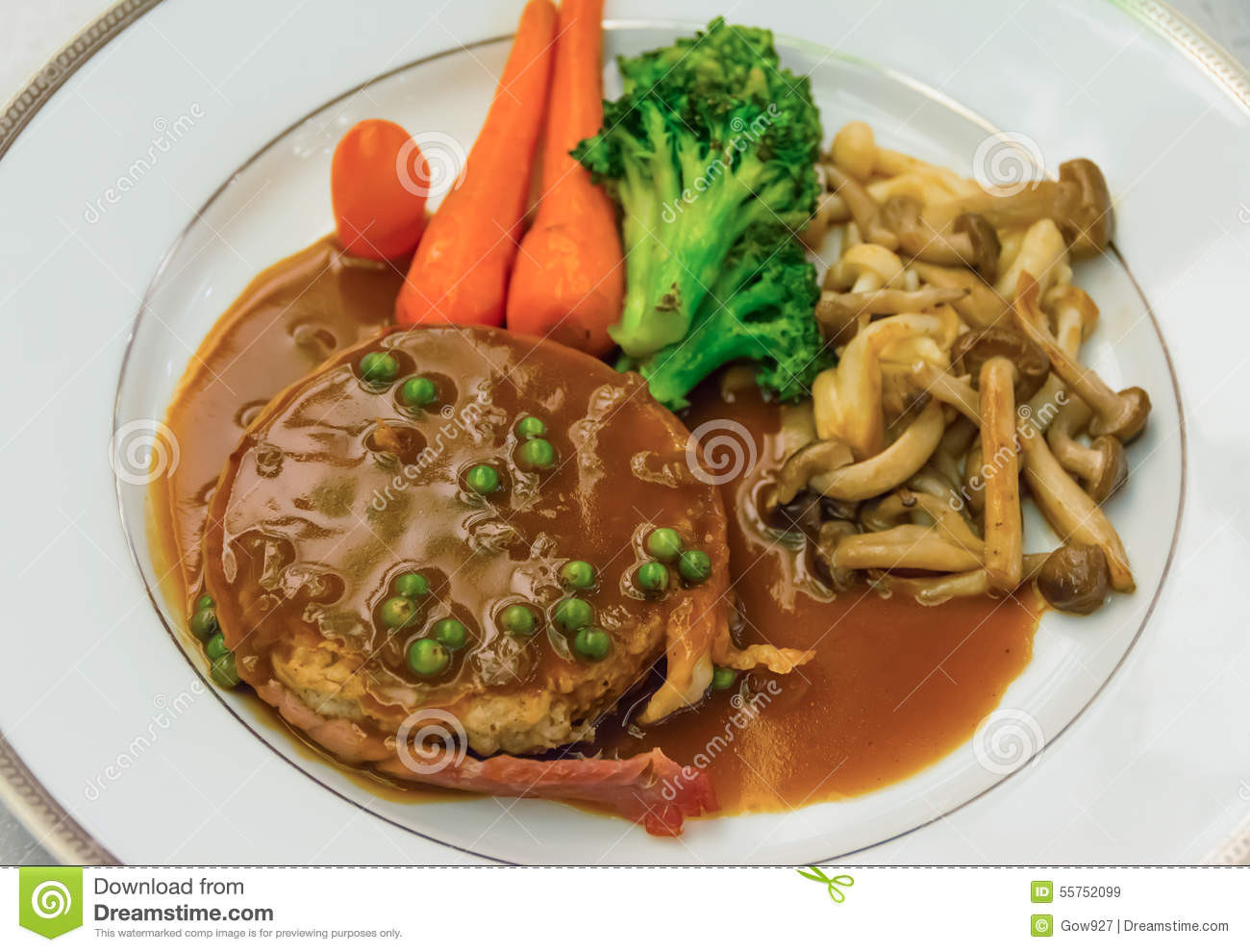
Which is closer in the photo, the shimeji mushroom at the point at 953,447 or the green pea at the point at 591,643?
the green pea at the point at 591,643

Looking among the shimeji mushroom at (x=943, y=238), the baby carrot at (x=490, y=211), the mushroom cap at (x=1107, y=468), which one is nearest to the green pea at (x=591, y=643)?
the baby carrot at (x=490, y=211)

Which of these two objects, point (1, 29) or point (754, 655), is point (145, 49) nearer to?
point (1, 29)

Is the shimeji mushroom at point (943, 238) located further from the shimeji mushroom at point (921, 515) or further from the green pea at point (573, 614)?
the green pea at point (573, 614)

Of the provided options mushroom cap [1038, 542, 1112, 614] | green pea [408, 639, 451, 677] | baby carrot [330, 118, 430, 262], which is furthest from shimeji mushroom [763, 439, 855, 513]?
baby carrot [330, 118, 430, 262]

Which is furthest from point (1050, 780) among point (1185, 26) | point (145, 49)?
point (145, 49)

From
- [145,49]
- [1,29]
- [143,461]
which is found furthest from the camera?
[1,29]

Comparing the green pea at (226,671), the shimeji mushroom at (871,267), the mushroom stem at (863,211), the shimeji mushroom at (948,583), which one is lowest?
the green pea at (226,671)
